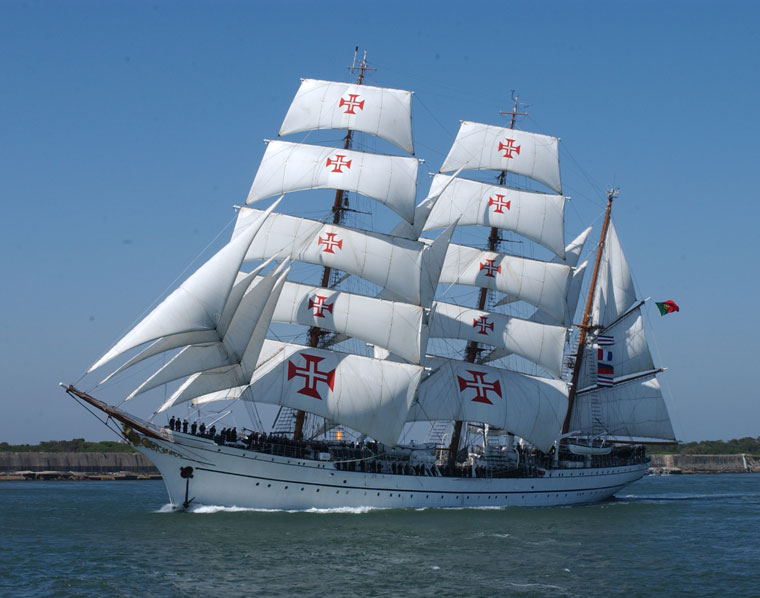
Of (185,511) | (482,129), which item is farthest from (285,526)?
(482,129)

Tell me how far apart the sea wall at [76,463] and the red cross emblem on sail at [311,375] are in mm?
43255

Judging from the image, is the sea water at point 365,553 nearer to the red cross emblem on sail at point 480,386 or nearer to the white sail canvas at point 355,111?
the red cross emblem on sail at point 480,386

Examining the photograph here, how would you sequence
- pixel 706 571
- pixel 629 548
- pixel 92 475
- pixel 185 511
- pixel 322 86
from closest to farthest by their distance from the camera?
1. pixel 706 571
2. pixel 629 548
3. pixel 185 511
4. pixel 322 86
5. pixel 92 475

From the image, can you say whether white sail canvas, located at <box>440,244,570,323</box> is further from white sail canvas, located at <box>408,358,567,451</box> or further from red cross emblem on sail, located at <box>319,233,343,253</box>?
red cross emblem on sail, located at <box>319,233,343,253</box>

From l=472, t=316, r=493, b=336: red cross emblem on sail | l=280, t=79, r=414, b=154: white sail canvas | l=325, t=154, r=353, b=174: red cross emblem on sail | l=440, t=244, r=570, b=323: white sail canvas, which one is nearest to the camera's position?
l=325, t=154, r=353, b=174: red cross emblem on sail

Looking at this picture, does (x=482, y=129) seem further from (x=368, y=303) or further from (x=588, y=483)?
(x=588, y=483)

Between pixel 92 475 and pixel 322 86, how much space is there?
44803mm

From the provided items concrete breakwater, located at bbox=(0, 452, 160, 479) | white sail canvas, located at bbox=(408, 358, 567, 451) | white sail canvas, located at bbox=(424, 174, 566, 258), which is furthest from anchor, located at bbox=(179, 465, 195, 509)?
concrete breakwater, located at bbox=(0, 452, 160, 479)

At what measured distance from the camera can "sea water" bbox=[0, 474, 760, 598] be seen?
27.3m

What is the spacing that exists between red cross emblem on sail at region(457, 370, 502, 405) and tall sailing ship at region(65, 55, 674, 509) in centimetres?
9

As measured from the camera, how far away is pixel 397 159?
5084cm

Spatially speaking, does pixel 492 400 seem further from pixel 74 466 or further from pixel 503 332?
pixel 74 466

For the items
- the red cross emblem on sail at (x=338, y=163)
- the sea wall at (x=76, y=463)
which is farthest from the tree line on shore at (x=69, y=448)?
the red cross emblem on sail at (x=338, y=163)

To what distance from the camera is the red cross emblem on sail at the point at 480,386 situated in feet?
177
